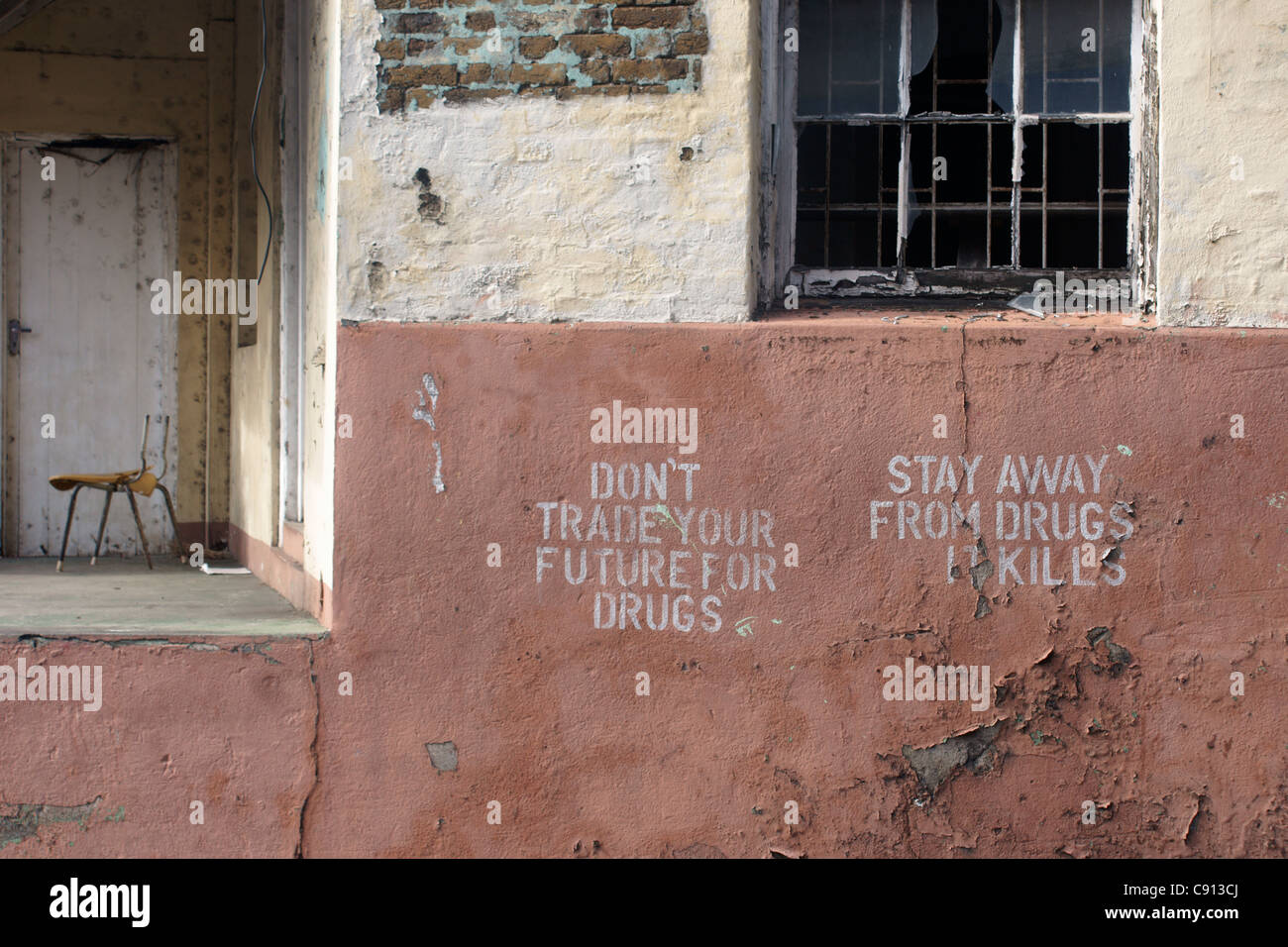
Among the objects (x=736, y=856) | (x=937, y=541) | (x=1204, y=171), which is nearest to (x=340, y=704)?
(x=736, y=856)

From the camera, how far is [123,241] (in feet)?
23.3

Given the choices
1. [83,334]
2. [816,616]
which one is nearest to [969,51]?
[816,616]

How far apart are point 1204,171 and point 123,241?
587 centimetres

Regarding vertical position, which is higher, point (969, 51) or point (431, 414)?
point (969, 51)

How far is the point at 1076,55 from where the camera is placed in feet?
13.7

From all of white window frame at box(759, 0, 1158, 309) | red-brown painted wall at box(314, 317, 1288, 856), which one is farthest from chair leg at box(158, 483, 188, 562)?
white window frame at box(759, 0, 1158, 309)

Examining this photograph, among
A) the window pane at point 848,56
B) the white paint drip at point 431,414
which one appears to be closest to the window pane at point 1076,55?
the window pane at point 848,56

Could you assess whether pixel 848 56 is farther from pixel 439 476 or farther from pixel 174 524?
pixel 174 524

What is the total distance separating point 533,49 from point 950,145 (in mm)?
1489

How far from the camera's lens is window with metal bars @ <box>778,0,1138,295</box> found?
4.18 metres

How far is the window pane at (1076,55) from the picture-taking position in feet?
13.6

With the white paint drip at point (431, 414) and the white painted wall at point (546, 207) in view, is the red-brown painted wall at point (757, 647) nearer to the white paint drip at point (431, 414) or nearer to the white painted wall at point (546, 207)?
the white paint drip at point (431, 414)

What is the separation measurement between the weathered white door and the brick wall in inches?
147

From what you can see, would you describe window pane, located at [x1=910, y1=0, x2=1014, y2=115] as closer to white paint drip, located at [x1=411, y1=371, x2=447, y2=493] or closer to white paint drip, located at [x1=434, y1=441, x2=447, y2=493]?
white paint drip, located at [x1=411, y1=371, x2=447, y2=493]
